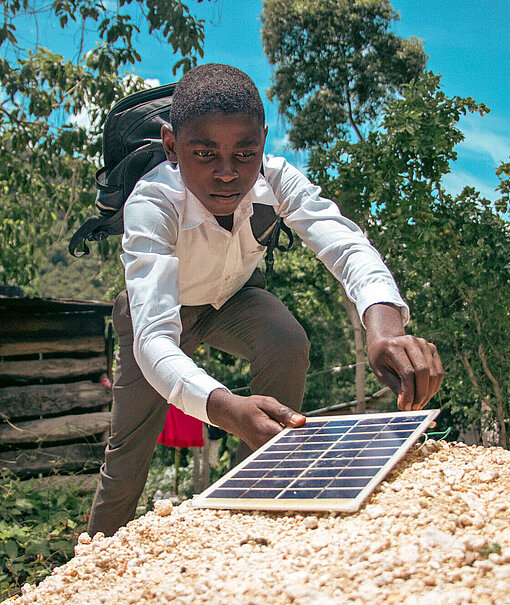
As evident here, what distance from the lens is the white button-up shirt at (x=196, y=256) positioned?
2.22 metres

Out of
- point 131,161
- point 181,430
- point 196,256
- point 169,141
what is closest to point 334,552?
point 196,256

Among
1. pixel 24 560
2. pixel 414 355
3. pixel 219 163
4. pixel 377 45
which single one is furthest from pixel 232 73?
pixel 377 45

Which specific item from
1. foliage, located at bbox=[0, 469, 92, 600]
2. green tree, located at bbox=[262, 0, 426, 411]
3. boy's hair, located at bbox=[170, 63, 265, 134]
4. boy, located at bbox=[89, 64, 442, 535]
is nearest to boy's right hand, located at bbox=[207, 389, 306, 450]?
boy, located at bbox=[89, 64, 442, 535]

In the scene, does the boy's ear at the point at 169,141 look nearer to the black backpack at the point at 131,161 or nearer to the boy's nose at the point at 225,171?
the black backpack at the point at 131,161

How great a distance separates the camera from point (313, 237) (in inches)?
108

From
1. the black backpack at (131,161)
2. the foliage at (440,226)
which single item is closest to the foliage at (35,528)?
the black backpack at (131,161)

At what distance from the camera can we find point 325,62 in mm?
16047

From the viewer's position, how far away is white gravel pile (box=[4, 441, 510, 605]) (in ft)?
4.09

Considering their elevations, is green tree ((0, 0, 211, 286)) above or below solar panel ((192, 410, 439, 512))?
above

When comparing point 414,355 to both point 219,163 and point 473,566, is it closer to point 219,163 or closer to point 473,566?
point 473,566

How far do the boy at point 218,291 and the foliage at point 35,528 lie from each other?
4.82 feet

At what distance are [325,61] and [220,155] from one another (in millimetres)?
14734

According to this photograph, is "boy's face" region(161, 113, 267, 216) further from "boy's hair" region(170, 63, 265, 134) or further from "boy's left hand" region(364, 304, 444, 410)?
"boy's left hand" region(364, 304, 444, 410)

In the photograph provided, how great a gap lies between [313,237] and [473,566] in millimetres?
1670
